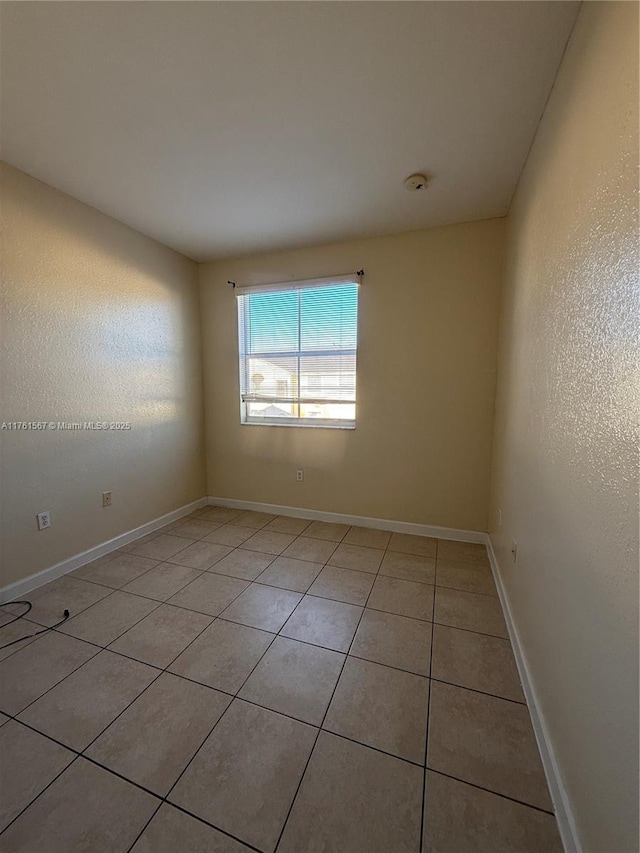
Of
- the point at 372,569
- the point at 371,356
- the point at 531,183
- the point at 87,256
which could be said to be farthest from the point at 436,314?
the point at 87,256

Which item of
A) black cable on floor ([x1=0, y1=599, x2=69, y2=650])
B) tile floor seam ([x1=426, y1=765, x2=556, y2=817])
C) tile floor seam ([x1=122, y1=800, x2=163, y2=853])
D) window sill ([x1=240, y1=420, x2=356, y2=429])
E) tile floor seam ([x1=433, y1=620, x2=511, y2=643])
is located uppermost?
window sill ([x1=240, y1=420, x2=356, y2=429])

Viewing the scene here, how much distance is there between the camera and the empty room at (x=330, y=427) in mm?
921

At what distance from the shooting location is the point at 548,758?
1064 mm

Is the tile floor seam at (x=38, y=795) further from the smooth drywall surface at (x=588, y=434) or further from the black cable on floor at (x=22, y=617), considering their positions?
the smooth drywall surface at (x=588, y=434)

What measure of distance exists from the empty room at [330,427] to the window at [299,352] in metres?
0.03

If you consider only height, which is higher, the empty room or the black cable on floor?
the empty room

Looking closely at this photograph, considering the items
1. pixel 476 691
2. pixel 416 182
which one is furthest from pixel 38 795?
pixel 416 182

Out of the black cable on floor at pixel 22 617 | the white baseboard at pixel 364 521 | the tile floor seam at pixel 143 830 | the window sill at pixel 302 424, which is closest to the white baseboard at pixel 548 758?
the white baseboard at pixel 364 521

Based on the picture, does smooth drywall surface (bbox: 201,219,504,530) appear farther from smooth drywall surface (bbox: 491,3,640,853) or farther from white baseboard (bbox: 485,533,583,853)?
white baseboard (bbox: 485,533,583,853)

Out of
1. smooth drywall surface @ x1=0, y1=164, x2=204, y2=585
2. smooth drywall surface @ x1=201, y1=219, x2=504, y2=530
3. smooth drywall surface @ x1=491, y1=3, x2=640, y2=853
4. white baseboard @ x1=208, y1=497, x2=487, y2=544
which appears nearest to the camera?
smooth drywall surface @ x1=491, y1=3, x2=640, y2=853

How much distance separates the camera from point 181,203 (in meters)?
2.25

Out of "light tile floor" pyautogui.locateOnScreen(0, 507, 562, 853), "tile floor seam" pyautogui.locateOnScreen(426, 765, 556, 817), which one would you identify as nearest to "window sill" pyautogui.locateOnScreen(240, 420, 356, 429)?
"light tile floor" pyautogui.locateOnScreen(0, 507, 562, 853)

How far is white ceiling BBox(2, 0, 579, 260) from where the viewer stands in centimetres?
115

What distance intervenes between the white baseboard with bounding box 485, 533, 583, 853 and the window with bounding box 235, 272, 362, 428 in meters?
1.89
